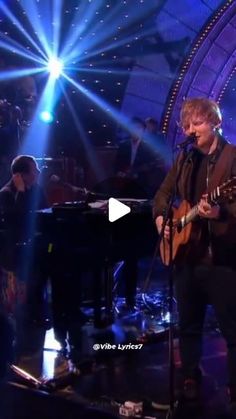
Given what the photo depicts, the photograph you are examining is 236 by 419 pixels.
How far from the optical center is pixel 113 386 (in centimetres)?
430

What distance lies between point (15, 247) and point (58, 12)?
14.7 feet

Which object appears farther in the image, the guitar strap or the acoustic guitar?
the guitar strap

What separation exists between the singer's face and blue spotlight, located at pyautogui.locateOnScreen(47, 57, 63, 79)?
5.38m

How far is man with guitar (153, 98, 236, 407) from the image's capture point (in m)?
3.44

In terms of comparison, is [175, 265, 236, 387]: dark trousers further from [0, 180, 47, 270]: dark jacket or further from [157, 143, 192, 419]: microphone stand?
[0, 180, 47, 270]: dark jacket

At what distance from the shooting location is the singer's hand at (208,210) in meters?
3.31

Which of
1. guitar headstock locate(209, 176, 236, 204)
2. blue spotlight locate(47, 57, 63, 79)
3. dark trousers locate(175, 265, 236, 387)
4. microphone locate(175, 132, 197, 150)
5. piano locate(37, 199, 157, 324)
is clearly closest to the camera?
guitar headstock locate(209, 176, 236, 204)

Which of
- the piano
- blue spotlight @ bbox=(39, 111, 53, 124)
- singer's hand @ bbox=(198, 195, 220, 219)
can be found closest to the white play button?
the piano

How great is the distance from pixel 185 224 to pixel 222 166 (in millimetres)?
413

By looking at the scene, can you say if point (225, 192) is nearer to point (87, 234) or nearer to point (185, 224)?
point (185, 224)

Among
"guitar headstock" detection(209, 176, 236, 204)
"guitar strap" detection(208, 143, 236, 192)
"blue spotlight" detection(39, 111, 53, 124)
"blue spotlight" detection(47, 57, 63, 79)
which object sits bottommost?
"guitar headstock" detection(209, 176, 236, 204)

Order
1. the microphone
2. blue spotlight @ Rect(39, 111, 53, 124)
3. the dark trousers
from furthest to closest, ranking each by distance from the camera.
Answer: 1. blue spotlight @ Rect(39, 111, 53, 124)
2. the dark trousers
3. the microphone

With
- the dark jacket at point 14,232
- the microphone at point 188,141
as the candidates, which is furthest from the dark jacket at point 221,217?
the dark jacket at point 14,232

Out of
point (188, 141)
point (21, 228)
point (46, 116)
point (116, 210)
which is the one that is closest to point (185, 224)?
A: point (188, 141)
